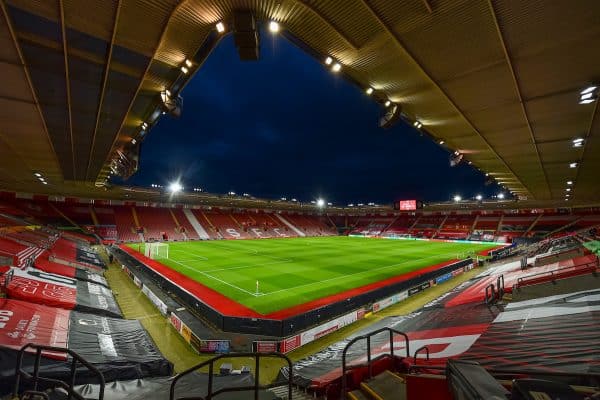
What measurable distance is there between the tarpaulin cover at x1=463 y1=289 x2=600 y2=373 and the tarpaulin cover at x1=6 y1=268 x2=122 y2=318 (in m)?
12.3

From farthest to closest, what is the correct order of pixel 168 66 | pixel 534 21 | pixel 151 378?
pixel 168 66 → pixel 151 378 → pixel 534 21

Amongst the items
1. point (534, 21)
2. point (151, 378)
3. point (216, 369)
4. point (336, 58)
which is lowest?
point (216, 369)

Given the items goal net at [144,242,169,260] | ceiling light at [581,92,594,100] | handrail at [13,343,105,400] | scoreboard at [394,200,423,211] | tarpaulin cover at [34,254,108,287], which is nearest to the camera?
handrail at [13,343,105,400]

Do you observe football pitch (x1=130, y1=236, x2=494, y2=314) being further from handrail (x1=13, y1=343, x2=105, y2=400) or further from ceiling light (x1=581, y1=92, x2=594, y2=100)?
ceiling light (x1=581, y1=92, x2=594, y2=100)

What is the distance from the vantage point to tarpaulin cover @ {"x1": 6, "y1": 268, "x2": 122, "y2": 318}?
9508 millimetres

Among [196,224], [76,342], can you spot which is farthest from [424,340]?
[196,224]

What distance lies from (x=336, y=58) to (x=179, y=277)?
17.3 metres

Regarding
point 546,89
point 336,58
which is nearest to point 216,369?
point 336,58

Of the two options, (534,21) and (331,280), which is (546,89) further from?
(331,280)

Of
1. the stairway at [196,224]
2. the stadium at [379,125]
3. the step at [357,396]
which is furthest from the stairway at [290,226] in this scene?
the step at [357,396]

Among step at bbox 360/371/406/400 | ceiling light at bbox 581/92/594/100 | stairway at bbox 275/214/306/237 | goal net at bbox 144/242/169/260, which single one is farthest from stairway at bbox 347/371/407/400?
stairway at bbox 275/214/306/237

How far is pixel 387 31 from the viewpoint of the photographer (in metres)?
5.75

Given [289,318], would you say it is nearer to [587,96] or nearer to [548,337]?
[548,337]

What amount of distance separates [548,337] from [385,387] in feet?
12.3
